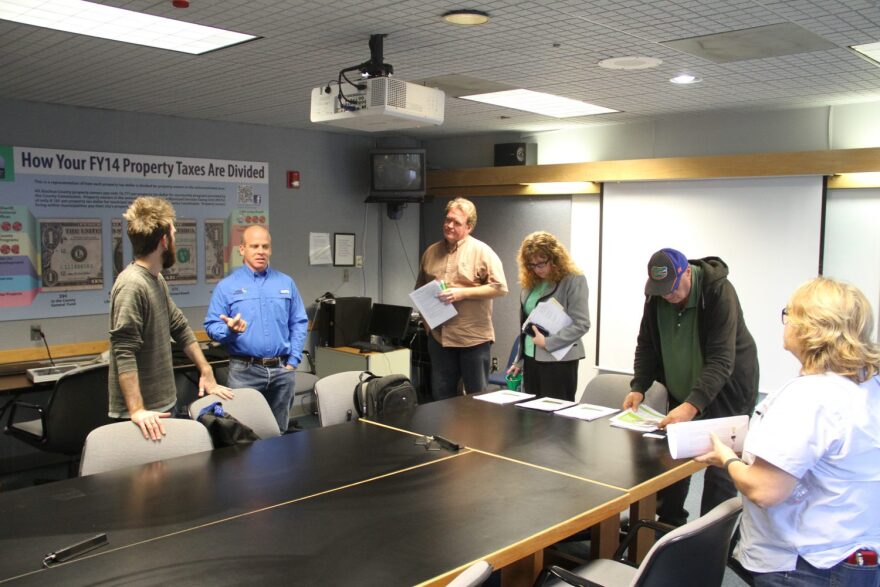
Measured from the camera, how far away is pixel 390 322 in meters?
6.38

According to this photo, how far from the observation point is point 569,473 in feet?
8.10

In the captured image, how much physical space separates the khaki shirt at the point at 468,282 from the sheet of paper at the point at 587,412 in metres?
0.99

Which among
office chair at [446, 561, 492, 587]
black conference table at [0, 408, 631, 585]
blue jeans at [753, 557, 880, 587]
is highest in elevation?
office chair at [446, 561, 492, 587]

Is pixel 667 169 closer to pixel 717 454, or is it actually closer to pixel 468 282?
pixel 468 282

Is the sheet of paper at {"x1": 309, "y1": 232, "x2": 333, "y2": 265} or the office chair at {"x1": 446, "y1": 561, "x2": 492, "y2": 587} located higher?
the sheet of paper at {"x1": 309, "y1": 232, "x2": 333, "y2": 265}

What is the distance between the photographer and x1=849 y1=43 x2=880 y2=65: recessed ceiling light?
3260 mm

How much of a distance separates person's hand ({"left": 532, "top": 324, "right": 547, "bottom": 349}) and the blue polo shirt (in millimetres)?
1236

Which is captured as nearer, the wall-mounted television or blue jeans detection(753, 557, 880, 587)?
blue jeans detection(753, 557, 880, 587)

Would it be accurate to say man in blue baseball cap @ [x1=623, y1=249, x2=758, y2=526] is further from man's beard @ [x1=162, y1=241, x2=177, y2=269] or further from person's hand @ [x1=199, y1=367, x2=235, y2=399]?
man's beard @ [x1=162, y1=241, x2=177, y2=269]


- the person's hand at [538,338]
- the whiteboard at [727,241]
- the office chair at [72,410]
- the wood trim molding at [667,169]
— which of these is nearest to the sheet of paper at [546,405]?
the person's hand at [538,338]

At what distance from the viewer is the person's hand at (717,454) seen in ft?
6.77

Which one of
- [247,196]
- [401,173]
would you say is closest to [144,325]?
[247,196]

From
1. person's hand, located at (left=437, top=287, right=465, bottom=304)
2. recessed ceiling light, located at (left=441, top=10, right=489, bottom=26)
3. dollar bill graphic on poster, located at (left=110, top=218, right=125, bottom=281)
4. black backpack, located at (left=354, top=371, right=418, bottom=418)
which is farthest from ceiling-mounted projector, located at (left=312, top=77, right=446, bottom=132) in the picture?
dollar bill graphic on poster, located at (left=110, top=218, right=125, bottom=281)

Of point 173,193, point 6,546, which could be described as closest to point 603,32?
point 6,546
